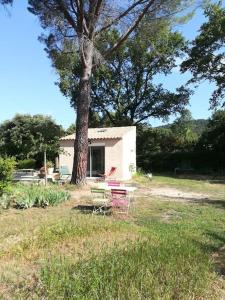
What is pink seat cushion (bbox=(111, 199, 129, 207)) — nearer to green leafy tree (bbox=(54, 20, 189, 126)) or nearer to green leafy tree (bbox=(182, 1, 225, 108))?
green leafy tree (bbox=(182, 1, 225, 108))

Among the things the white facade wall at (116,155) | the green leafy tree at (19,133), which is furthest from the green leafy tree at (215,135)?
the green leafy tree at (19,133)

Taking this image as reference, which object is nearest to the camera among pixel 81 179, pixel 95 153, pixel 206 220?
pixel 206 220

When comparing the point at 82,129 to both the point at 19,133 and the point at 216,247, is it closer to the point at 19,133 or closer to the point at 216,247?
the point at 216,247

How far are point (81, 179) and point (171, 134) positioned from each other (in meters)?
24.7

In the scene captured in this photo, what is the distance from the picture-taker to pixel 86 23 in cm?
1959

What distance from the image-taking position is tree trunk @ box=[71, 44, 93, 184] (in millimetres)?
19203

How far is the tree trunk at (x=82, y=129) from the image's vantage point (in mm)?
19203

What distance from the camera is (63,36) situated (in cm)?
2081

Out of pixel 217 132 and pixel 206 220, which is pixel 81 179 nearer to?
pixel 206 220

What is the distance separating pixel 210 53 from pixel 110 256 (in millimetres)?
27559

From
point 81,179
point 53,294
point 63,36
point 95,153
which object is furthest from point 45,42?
point 53,294

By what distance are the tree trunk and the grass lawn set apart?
23.9 ft

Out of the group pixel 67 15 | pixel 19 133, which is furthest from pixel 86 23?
pixel 19 133

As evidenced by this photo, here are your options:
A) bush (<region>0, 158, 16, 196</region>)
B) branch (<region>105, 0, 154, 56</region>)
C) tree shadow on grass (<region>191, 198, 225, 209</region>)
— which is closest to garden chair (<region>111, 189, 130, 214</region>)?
bush (<region>0, 158, 16, 196</region>)
